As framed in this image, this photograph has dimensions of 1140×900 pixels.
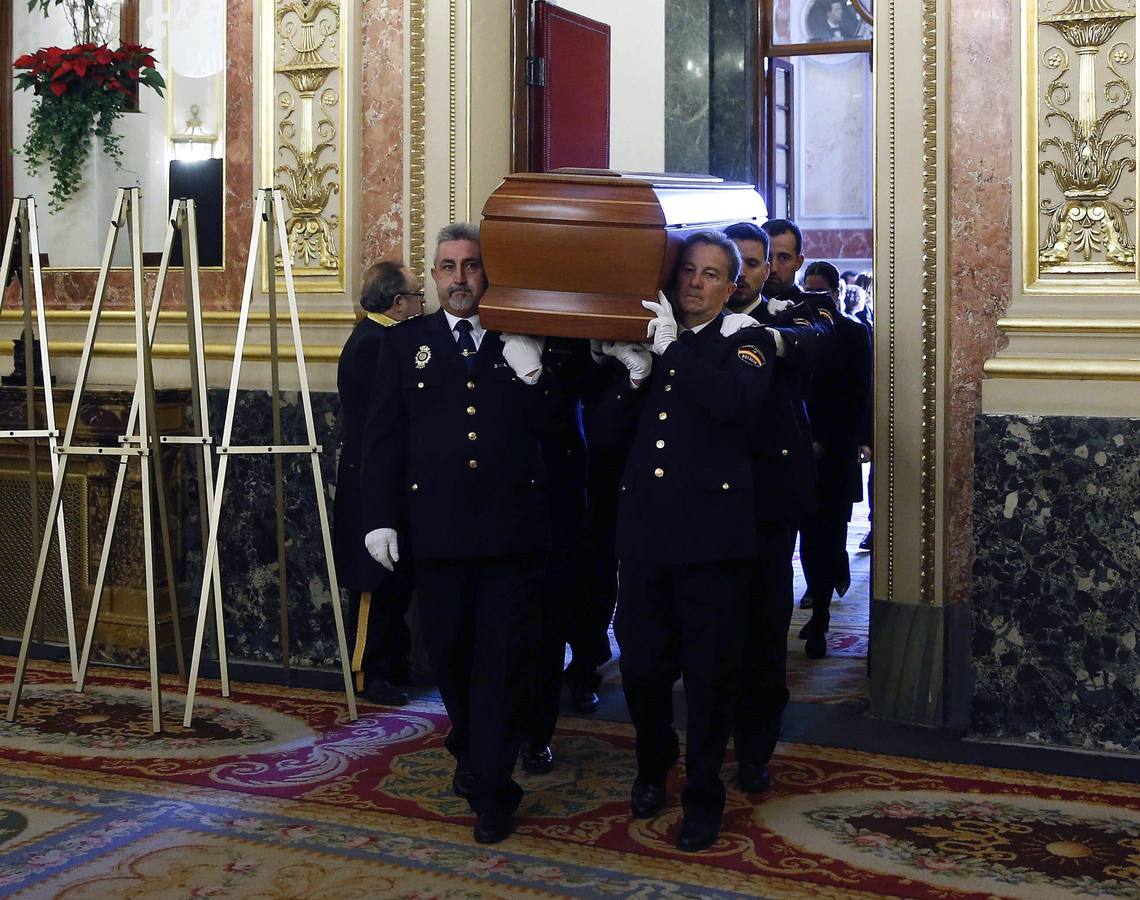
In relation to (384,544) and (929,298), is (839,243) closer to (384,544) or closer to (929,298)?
(929,298)

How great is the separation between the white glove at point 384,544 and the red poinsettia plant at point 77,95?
122 inches

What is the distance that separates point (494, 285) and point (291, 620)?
238 centimetres

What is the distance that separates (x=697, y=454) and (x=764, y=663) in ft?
2.72

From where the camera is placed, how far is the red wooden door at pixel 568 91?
6000mm

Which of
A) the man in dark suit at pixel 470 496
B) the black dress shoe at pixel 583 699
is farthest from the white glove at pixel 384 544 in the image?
the black dress shoe at pixel 583 699

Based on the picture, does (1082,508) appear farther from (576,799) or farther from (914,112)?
(576,799)

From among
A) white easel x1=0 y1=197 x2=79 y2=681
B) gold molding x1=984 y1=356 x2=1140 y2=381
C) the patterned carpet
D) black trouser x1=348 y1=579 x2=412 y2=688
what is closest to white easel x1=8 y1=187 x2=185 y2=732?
white easel x1=0 y1=197 x2=79 y2=681

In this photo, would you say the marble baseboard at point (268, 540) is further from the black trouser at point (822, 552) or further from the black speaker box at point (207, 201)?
the black trouser at point (822, 552)

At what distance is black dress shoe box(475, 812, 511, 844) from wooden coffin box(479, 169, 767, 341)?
129cm

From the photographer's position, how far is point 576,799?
430 cm

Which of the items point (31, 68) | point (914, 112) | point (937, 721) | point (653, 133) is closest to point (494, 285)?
point (914, 112)

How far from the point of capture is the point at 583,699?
534 cm

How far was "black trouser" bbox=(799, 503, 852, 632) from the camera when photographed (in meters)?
6.32

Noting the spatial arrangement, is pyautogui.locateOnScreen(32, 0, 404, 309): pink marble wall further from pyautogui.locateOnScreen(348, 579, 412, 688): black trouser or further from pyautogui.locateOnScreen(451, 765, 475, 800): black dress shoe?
pyautogui.locateOnScreen(451, 765, 475, 800): black dress shoe
